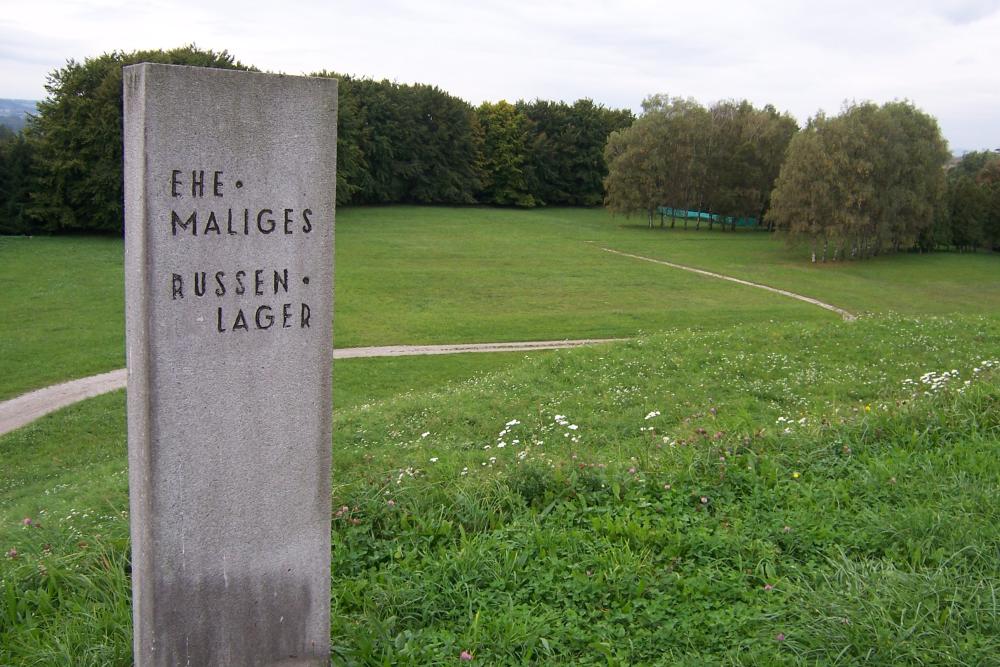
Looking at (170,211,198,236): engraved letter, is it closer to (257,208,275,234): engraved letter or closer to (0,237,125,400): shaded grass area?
(257,208,275,234): engraved letter

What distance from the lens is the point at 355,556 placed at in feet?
19.0

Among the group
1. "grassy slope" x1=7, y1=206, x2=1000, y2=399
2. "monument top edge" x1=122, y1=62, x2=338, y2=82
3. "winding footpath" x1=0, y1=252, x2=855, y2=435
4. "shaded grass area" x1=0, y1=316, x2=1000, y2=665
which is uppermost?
"monument top edge" x1=122, y1=62, x2=338, y2=82

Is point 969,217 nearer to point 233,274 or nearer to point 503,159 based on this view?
point 503,159

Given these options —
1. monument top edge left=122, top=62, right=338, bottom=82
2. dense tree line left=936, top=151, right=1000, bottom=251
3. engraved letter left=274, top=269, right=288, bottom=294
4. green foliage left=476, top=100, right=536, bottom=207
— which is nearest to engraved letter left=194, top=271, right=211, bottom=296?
Answer: engraved letter left=274, top=269, right=288, bottom=294

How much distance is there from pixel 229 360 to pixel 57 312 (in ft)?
96.8

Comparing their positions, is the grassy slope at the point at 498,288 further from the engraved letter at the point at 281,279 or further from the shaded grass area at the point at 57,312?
the engraved letter at the point at 281,279

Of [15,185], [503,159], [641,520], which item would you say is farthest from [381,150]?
[641,520]

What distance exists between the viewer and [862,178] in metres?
52.3

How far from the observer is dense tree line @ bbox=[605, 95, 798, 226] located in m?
73.4

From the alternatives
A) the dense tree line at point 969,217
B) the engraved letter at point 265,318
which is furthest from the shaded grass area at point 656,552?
the dense tree line at point 969,217

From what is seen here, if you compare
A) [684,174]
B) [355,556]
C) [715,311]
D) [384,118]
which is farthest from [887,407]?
[384,118]

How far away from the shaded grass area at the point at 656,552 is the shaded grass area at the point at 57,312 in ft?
44.8

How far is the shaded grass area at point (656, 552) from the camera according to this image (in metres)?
4.62

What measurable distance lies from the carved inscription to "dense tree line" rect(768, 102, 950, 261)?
172 feet
